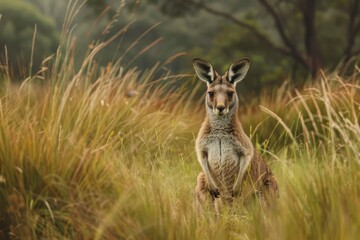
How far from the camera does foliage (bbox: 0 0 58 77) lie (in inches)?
1157

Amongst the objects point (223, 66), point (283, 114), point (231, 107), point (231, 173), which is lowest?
point (223, 66)

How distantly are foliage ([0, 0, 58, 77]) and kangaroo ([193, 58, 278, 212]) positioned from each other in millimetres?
23170

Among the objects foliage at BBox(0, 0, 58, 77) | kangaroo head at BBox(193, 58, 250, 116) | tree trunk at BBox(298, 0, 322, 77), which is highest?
kangaroo head at BBox(193, 58, 250, 116)

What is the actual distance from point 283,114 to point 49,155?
5.54 meters

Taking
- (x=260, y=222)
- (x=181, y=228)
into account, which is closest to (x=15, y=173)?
(x=181, y=228)

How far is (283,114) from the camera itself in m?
10.1

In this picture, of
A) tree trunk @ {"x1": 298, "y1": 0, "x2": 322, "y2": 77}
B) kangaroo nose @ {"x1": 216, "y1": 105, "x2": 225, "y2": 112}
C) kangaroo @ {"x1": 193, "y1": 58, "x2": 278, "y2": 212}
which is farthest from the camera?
tree trunk @ {"x1": 298, "y1": 0, "x2": 322, "y2": 77}

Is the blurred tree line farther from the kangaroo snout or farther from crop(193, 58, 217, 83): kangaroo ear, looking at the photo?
the kangaroo snout

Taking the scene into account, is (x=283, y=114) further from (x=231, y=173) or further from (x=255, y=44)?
(x=255, y=44)

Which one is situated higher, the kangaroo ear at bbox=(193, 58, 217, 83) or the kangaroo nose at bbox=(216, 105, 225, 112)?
the kangaroo ear at bbox=(193, 58, 217, 83)

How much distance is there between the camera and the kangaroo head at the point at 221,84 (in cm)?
575

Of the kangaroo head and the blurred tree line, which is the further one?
the blurred tree line

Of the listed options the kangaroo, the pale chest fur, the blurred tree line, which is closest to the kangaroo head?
the kangaroo

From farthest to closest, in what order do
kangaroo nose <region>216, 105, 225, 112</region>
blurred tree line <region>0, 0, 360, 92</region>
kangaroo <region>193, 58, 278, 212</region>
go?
1. blurred tree line <region>0, 0, 360, 92</region>
2. kangaroo <region>193, 58, 278, 212</region>
3. kangaroo nose <region>216, 105, 225, 112</region>
